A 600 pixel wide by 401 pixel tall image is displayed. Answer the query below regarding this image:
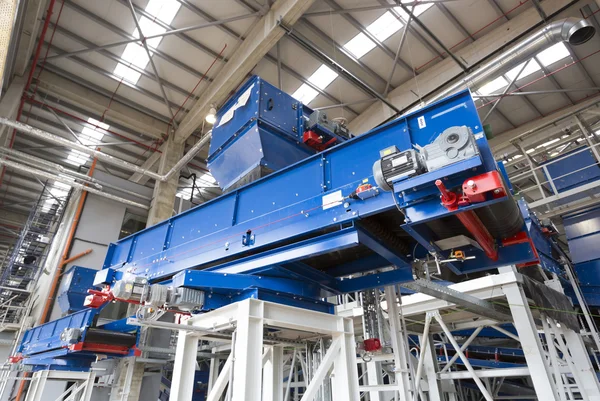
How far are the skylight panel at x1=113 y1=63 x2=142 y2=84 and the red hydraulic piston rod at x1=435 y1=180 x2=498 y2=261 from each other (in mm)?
12026

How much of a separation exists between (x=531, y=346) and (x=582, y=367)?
259 centimetres

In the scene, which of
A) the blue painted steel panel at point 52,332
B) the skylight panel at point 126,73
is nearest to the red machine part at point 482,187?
the blue painted steel panel at point 52,332

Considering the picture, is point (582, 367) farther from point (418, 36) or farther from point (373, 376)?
point (418, 36)

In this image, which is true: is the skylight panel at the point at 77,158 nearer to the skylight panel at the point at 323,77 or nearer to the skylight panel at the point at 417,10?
the skylight panel at the point at 323,77

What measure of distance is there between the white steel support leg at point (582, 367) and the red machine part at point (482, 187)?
542 cm

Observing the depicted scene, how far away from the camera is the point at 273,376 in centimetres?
436

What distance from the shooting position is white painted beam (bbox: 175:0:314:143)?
9242mm

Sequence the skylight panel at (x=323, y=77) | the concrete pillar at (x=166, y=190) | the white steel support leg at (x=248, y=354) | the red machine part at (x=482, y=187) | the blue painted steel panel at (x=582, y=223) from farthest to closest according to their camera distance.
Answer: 1. the concrete pillar at (x=166, y=190)
2. the skylight panel at (x=323, y=77)
3. the blue painted steel panel at (x=582, y=223)
4. the white steel support leg at (x=248, y=354)
5. the red machine part at (x=482, y=187)

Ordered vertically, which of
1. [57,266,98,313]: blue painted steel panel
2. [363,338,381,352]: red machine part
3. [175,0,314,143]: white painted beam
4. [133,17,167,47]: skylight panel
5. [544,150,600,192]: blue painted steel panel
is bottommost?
[363,338,381,352]: red machine part

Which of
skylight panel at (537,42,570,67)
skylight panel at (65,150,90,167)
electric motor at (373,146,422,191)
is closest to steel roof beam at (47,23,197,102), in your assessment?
skylight panel at (65,150,90,167)

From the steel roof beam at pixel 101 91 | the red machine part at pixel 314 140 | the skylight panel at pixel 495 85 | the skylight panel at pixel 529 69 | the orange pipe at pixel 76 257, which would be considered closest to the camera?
the red machine part at pixel 314 140

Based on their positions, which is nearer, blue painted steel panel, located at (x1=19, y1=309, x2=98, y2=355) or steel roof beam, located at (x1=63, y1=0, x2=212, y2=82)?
blue painted steel panel, located at (x1=19, y1=309, x2=98, y2=355)

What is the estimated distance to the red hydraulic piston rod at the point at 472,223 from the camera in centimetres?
272

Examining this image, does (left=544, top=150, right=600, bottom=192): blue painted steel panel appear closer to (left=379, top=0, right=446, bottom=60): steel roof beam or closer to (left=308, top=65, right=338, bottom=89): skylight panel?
(left=379, top=0, right=446, bottom=60): steel roof beam
